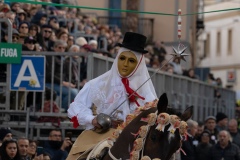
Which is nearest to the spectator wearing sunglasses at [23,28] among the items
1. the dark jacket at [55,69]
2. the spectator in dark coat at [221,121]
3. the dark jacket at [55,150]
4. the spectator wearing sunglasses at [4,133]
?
the dark jacket at [55,69]

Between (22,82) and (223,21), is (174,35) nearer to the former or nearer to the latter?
(22,82)

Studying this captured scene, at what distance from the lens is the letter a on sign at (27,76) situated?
18158mm

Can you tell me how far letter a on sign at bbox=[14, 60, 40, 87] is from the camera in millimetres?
18158

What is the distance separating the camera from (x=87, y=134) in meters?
13.0

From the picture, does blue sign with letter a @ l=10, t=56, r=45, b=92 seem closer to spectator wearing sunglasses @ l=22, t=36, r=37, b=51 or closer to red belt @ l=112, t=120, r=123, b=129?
spectator wearing sunglasses @ l=22, t=36, r=37, b=51

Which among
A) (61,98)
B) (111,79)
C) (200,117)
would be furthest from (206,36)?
(111,79)

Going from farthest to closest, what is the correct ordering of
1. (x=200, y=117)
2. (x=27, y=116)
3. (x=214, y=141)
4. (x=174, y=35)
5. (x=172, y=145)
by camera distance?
(x=174, y=35)
(x=200, y=117)
(x=214, y=141)
(x=27, y=116)
(x=172, y=145)

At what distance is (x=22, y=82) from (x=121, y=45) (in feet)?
17.6

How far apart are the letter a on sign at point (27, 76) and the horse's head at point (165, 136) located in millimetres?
6807

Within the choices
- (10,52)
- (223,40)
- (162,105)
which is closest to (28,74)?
(10,52)

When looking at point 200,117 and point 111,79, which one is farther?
point 200,117

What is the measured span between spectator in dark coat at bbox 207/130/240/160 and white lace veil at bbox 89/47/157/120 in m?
7.85

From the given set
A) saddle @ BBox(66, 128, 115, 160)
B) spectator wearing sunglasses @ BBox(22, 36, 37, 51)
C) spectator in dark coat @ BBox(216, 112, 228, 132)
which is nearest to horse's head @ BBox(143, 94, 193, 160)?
saddle @ BBox(66, 128, 115, 160)

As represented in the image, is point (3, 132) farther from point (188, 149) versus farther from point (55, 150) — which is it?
point (188, 149)
